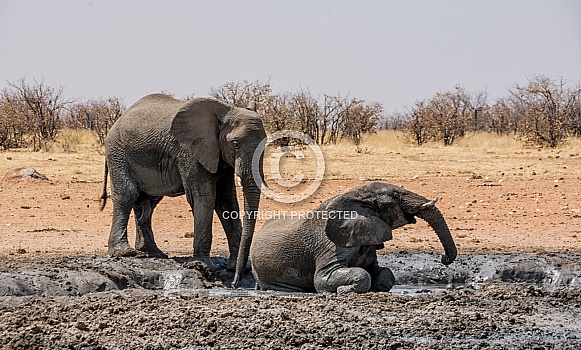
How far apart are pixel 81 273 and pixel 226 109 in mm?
2576

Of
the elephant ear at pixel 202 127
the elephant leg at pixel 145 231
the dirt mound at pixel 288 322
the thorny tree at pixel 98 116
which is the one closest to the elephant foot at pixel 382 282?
the dirt mound at pixel 288 322

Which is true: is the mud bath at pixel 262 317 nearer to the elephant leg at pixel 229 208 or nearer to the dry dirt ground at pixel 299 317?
the dry dirt ground at pixel 299 317

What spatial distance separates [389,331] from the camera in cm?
693

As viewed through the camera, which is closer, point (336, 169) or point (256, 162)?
point (256, 162)

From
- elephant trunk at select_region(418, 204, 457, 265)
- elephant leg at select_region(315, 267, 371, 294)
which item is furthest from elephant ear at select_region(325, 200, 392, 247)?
elephant trunk at select_region(418, 204, 457, 265)

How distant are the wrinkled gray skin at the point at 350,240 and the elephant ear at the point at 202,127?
151 centimetres

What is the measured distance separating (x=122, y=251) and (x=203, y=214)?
1.31 m

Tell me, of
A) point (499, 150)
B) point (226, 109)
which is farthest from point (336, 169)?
point (226, 109)

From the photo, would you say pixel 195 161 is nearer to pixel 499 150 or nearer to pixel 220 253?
pixel 220 253

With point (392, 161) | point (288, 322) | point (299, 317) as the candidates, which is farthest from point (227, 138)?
point (392, 161)

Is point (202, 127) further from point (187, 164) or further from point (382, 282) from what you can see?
point (382, 282)

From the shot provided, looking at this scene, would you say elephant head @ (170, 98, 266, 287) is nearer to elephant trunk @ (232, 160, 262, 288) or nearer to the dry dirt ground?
elephant trunk @ (232, 160, 262, 288)

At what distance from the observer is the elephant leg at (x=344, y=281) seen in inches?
346

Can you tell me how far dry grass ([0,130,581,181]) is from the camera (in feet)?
65.6
